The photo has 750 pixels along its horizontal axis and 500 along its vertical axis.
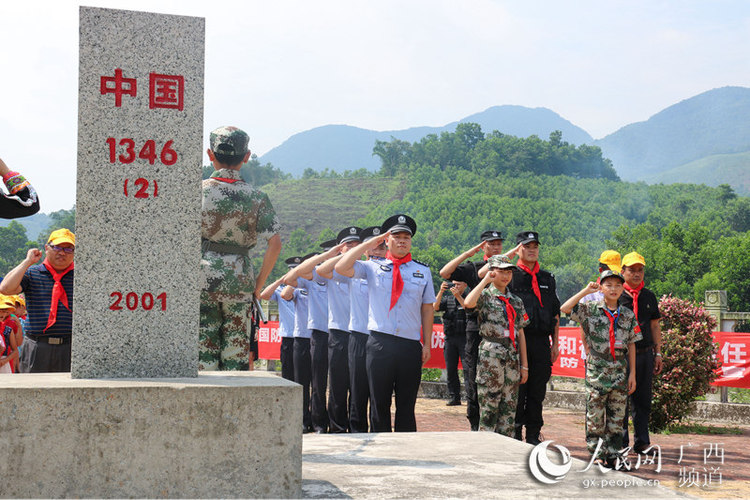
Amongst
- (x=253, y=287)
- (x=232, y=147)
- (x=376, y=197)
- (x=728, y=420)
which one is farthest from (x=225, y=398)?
(x=376, y=197)

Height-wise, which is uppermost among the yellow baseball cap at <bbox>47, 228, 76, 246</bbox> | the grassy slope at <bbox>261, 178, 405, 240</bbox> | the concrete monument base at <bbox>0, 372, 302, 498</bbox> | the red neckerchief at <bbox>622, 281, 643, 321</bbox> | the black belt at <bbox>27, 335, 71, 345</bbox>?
the grassy slope at <bbox>261, 178, 405, 240</bbox>

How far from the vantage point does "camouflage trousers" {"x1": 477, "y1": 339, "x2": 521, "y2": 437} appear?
6812 mm

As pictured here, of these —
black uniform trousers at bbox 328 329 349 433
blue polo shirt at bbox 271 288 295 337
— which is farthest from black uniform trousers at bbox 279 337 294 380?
black uniform trousers at bbox 328 329 349 433

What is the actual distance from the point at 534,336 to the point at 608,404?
2.81 feet

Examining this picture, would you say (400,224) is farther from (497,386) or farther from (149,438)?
(149,438)

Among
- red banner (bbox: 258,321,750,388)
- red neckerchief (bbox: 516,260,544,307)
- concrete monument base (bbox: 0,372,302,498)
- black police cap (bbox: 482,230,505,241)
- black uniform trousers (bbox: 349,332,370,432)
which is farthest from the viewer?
red banner (bbox: 258,321,750,388)

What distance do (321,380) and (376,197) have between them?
4896 inches

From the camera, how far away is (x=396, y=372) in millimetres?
6195

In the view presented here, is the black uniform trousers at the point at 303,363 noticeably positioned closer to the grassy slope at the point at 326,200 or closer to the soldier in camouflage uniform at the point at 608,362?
the soldier in camouflage uniform at the point at 608,362

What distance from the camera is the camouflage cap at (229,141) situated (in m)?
5.32

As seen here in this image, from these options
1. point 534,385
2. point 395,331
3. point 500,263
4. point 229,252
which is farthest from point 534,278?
point 229,252

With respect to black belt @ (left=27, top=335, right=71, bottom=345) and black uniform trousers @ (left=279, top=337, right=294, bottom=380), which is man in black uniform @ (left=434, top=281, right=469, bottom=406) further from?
black belt @ (left=27, top=335, right=71, bottom=345)

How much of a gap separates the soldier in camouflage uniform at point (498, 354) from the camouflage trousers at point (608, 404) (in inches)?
26.8

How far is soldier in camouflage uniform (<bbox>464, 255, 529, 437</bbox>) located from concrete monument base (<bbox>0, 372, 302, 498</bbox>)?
3.61 metres
